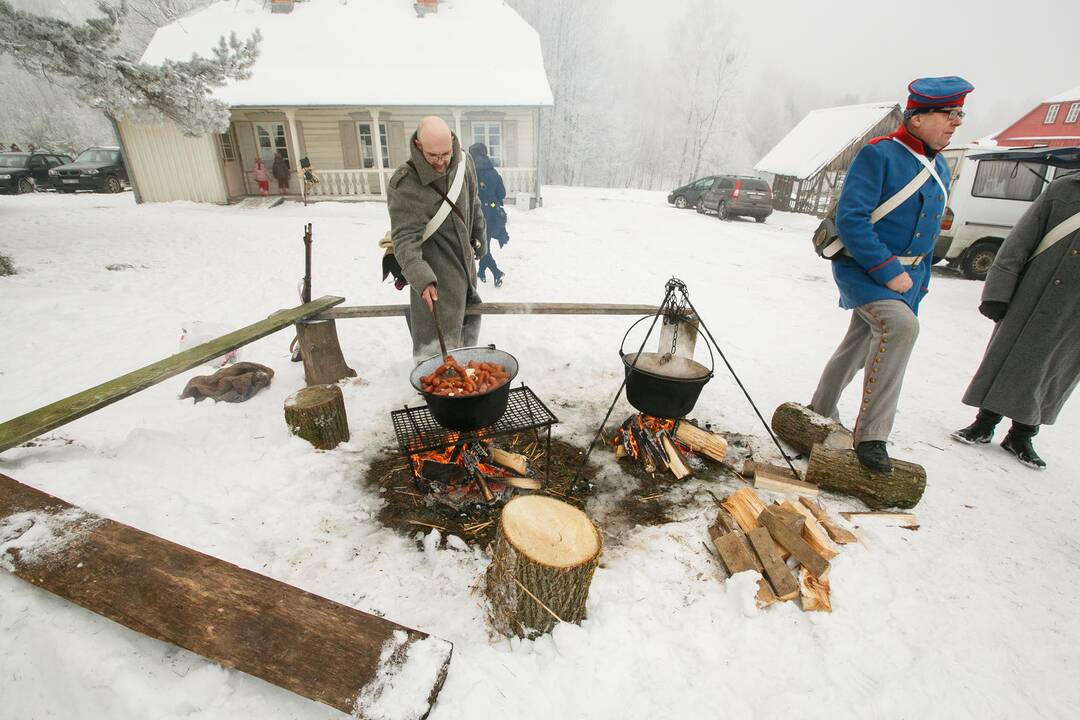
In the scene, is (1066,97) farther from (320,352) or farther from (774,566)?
(320,352)

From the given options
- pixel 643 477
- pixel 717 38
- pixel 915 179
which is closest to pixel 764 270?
pixel 915 179

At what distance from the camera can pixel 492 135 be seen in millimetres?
16250

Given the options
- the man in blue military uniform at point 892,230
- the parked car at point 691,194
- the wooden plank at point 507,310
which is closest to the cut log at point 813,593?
the man in blue military uniform at point 892,230

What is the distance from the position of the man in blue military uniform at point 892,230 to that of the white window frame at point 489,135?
14615 mm

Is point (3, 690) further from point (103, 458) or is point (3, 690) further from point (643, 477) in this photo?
point (643, 477)

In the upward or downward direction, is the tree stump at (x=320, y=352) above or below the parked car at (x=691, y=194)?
below

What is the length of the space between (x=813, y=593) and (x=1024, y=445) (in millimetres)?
2692

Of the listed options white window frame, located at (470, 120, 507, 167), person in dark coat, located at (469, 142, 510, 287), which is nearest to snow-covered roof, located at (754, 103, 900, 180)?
white window frame, located at (470, 120, 507, 167)

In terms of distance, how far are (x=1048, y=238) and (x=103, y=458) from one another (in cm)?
637

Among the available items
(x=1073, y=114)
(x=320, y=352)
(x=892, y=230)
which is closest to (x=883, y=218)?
(x=892, y=230)

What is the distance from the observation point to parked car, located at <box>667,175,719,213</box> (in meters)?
18.0

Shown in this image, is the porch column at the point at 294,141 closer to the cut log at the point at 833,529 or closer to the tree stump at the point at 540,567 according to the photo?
the tree stump at the point at 540,567

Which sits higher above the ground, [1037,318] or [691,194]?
[691,194]

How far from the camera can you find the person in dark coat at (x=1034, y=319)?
3.15 meters
